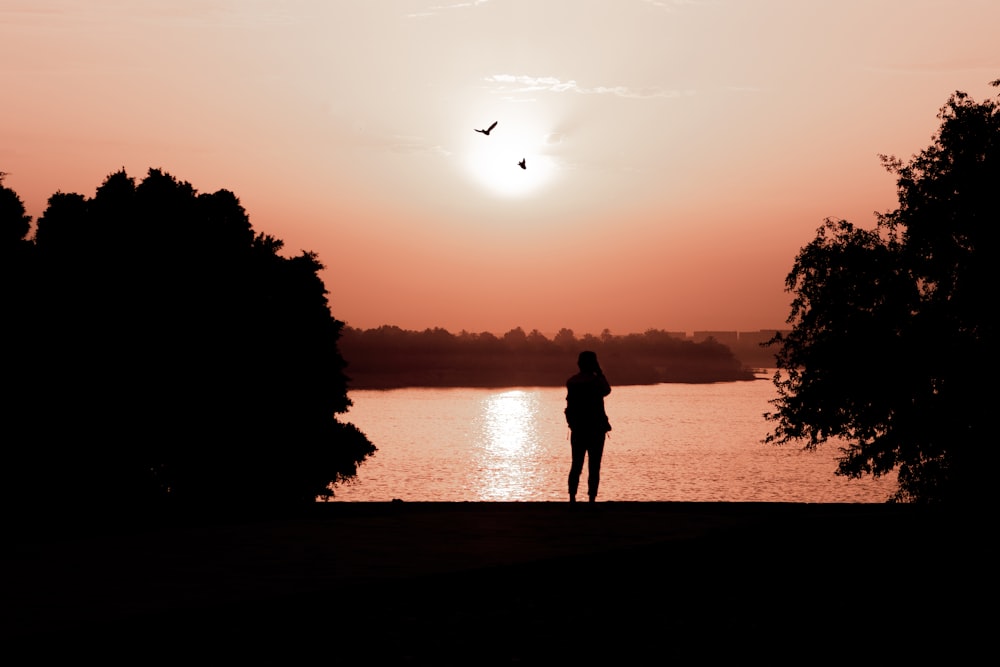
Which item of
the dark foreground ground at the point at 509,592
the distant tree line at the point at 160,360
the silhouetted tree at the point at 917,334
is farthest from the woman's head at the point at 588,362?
the silhouetted tree at the point at 917,334

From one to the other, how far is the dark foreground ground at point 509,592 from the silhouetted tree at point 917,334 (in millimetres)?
32162

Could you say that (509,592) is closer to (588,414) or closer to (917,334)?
(588,414)

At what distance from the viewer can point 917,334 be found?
45.2 meters

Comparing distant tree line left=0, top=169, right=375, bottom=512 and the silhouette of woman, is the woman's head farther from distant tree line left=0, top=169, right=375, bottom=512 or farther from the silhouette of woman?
distant tree line left=0, top=169, right=375, bottom=512

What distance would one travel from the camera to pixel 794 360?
47062 millimetres

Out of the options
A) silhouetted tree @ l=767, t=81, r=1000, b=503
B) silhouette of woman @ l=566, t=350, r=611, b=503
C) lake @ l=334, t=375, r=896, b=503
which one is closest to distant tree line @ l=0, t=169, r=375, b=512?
silhouetted tree @ l=767, t=81, r=1000, b=503

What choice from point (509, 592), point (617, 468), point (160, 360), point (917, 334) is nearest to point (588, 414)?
point (509, 592)

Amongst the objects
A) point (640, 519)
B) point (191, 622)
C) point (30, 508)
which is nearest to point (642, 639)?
point (191, 622)

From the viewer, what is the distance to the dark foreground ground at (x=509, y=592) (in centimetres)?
743

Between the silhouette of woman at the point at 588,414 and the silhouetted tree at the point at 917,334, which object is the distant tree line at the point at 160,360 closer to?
the silhouetted tree at the point at 917,334

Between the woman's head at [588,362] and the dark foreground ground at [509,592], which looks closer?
the dark foreground ground at [509,592]

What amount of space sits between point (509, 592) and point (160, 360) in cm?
3199

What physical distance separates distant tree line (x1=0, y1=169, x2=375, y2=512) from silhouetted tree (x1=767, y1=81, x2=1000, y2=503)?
18.5m

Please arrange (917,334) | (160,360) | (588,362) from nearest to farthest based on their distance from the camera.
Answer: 1. (588,362)
2. (160,360)
3. (917,334)
